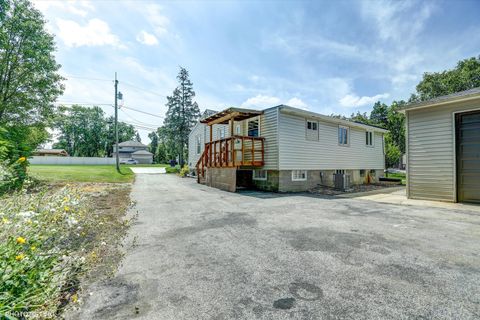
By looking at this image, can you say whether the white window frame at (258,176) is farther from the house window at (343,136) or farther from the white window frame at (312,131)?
the house window at (343,136)

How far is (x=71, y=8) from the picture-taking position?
7.26 metres

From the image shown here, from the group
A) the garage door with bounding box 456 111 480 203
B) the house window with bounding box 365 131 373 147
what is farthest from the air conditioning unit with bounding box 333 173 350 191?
the house window with bounding box 365 131 373 147

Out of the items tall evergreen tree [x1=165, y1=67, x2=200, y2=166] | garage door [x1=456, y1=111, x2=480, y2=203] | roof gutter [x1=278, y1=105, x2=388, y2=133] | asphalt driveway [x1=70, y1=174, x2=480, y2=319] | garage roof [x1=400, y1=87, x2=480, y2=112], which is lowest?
asphalt driveway [x1=70, y1=174, x2=480, y2=319]

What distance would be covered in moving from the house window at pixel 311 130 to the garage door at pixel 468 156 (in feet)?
20.4

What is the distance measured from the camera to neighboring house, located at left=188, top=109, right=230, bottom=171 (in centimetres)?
1724

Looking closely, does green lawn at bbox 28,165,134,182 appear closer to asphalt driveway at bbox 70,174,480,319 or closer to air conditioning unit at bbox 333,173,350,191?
asphalt driveway at bbox 70,174,480,319

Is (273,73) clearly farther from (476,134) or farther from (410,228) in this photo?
(410,228)

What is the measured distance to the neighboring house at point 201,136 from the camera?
1724 cm

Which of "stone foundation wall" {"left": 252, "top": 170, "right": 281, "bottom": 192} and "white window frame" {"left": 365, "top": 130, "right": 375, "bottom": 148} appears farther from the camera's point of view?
"white window frame" {"left": 365, "top": 130, "right": 375, "bottom": 148}

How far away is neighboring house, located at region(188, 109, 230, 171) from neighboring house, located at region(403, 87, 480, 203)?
433 inches

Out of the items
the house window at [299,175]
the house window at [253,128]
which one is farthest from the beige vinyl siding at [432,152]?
the house window at [253,128]

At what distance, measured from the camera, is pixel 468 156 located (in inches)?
309

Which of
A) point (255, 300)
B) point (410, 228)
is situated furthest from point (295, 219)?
point (255, 300)

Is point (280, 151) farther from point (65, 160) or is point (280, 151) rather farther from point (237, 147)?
point (65, 160)
